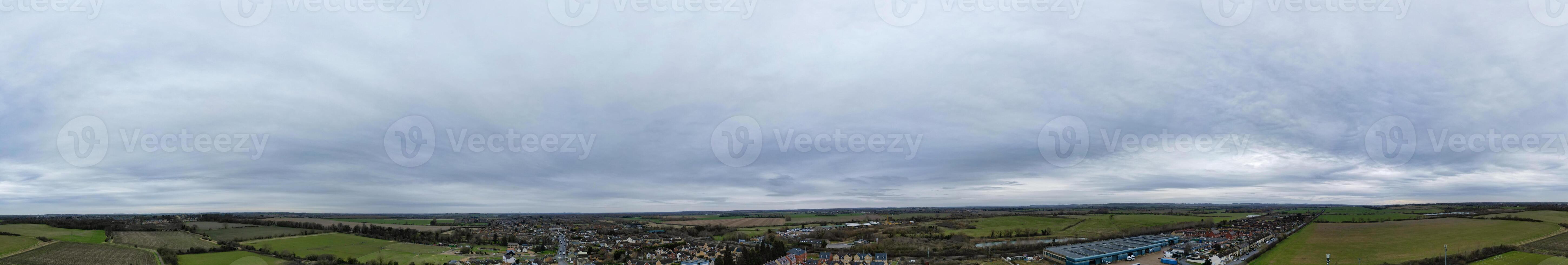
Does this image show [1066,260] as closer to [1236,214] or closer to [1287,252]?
[1287,252]

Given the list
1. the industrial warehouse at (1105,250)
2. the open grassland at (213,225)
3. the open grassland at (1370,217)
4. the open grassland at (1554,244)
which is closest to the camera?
the open grassland at (1554,244)

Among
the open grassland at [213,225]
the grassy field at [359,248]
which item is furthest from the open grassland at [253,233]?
the grassy field at [359,248]

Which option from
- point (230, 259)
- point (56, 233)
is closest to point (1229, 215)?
point (230, 259)

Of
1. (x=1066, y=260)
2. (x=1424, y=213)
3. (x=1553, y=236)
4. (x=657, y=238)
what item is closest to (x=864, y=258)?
(x=1066, y=260)

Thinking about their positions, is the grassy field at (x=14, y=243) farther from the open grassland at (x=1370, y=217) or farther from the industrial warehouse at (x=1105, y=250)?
the open grassland at (x=1370, y=217)

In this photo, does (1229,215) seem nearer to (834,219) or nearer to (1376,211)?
(1376,211)

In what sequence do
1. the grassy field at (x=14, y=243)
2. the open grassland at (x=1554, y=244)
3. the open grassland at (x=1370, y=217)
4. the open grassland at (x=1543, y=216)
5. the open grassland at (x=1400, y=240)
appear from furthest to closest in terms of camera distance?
the open grassland at (x=1370, y=217), the open grassland at (x=1543, y=216), the open grassland at (x=1400, y=240), the grassy field at (x=14, y=243), the open grassland at (x=1554, y=244)
